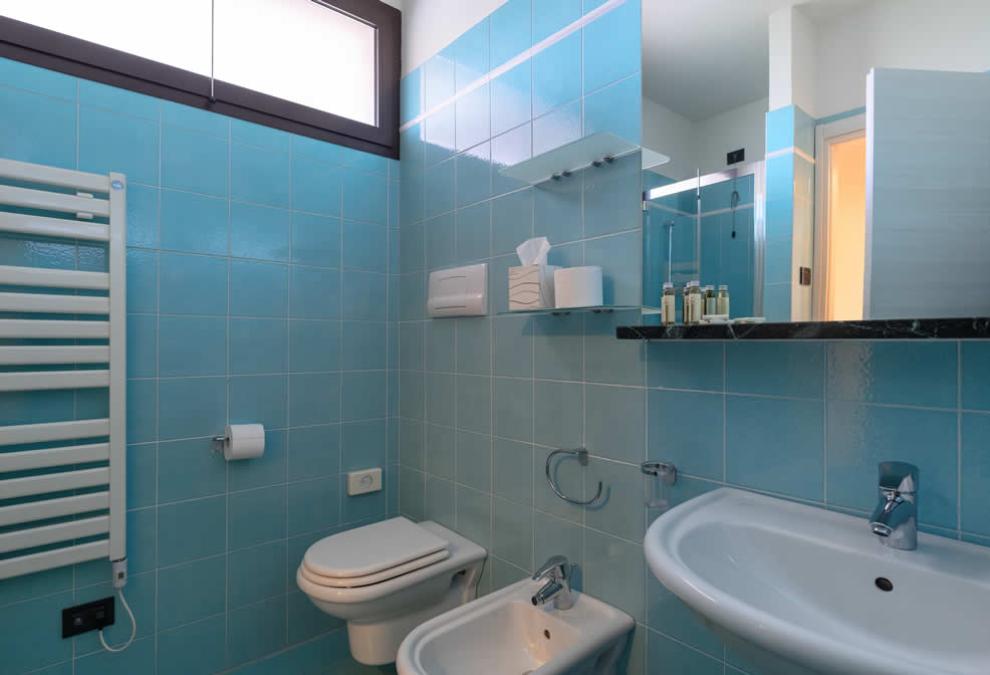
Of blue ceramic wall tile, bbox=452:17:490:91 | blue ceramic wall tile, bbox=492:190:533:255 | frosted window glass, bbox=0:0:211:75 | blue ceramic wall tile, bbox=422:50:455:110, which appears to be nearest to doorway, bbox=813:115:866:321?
blue ceramic wall tile, bbox=492:190:533:255

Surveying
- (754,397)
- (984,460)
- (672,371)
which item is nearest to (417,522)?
(672,371)

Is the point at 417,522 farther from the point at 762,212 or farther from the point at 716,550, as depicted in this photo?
the point at 762,212

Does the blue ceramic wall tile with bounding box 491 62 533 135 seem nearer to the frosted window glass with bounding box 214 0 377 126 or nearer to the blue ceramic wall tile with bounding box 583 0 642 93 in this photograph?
the blue ceramic wall tile with bounding box 583 0 642 93

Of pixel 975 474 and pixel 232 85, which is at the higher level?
pixel 232 85

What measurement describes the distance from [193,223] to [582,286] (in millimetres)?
1289

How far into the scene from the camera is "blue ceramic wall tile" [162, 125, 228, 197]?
1609mm

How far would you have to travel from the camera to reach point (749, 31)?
41.8 inches

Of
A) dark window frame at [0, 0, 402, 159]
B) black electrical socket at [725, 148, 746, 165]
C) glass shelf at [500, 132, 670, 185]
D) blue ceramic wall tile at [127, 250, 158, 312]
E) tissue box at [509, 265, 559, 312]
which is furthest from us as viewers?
blue ceramic wall tile at [127, 250, 158, 312]

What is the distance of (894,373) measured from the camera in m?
0.88

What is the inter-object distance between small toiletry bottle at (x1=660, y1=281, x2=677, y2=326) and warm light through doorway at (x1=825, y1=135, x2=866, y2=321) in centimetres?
31

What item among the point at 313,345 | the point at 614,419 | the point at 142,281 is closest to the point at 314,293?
the point at 313,345

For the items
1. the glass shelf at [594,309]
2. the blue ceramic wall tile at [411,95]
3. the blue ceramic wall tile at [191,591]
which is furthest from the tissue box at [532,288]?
the blue ceramic wall tile at [191,591]

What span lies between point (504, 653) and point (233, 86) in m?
1.98

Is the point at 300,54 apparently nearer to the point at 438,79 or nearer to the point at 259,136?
the point at 259,136
